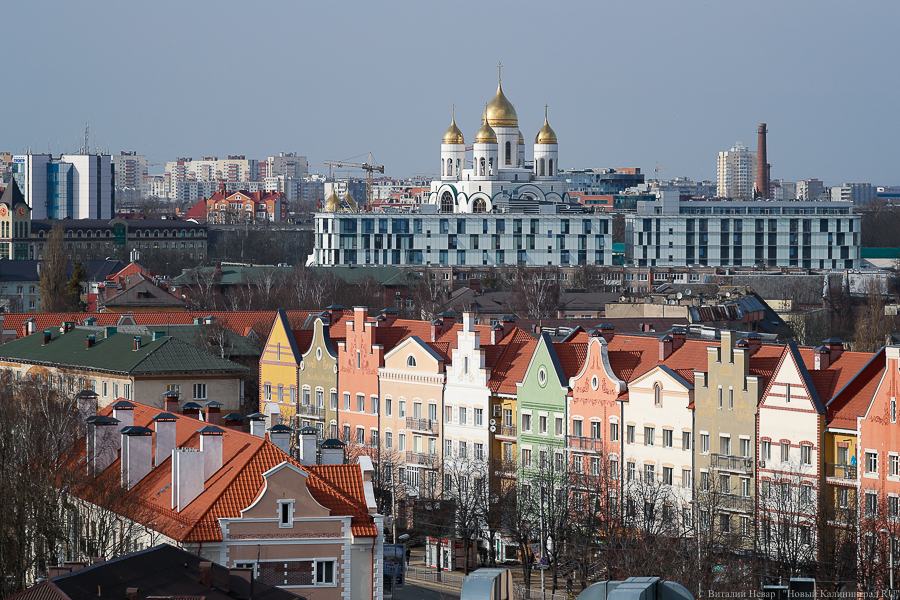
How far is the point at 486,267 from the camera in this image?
163125 millimetres

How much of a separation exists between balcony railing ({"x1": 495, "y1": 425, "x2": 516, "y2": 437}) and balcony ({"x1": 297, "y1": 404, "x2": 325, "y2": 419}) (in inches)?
398

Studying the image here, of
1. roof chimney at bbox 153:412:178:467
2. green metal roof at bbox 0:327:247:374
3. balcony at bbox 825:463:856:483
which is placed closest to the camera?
roof chimney at bbox 153:412:178:467

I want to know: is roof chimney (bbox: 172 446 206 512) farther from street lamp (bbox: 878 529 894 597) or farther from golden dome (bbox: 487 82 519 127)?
golden dome (bbox: 487 82 519 127)

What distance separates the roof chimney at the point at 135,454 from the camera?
33.5 m

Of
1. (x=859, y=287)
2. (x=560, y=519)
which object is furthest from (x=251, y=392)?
(x=859, y=287)

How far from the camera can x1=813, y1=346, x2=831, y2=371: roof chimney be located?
4316cm

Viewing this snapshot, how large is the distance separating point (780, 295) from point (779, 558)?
8507 cm

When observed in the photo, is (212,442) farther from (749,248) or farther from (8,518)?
(749,248)

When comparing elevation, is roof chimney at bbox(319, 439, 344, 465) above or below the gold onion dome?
below

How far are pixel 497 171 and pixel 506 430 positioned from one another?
382ft

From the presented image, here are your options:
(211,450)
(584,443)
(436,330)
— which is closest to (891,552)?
(211,450)

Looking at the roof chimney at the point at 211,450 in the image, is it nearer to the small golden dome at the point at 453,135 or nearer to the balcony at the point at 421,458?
the balcony at the point at 421,458

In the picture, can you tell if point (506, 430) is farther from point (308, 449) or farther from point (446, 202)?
point (446, 202)

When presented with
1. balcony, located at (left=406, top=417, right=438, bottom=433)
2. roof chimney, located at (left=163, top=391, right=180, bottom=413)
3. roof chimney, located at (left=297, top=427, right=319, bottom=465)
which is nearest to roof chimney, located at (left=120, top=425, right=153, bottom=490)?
roof chimney, located at (left=297, top=427, right=319, bottom=465)
